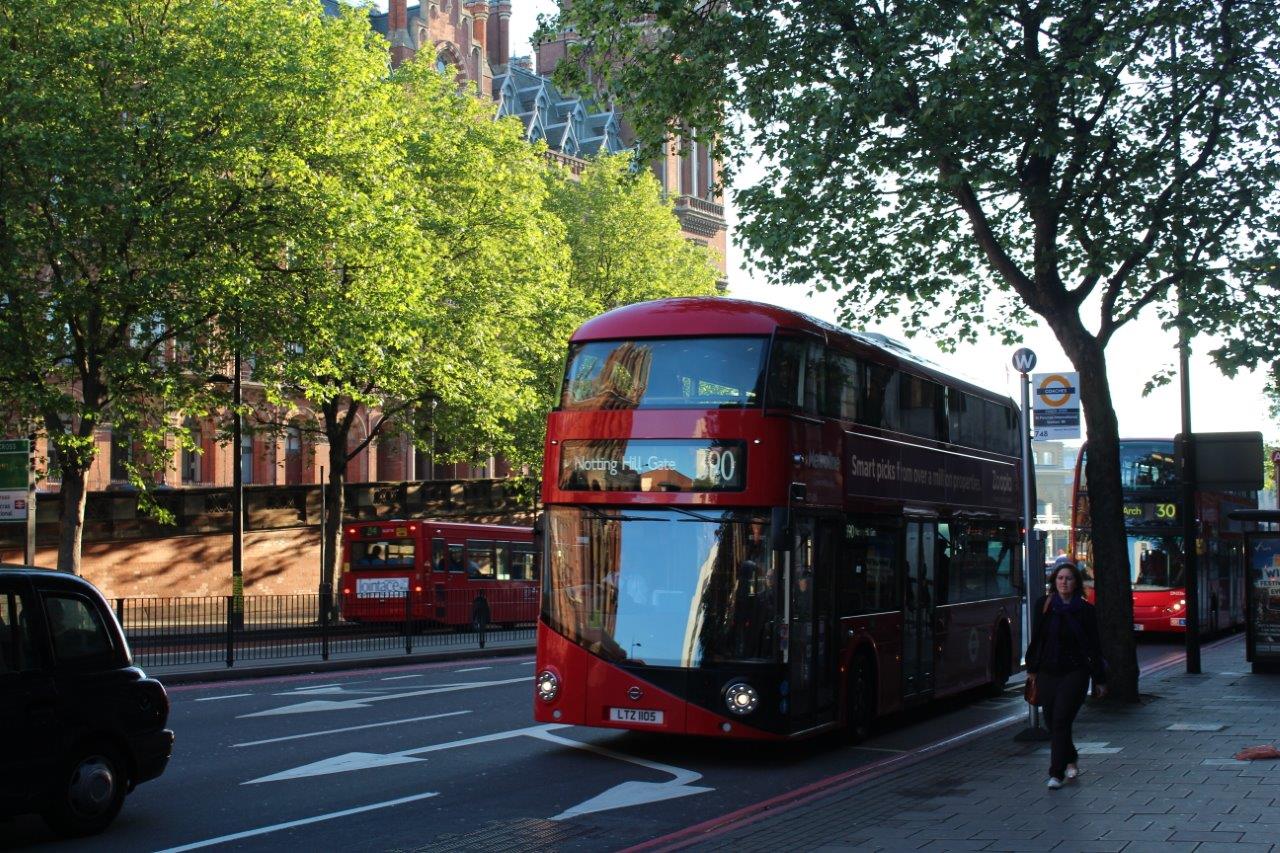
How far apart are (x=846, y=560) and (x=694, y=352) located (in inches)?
105

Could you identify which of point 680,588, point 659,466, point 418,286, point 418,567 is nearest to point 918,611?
point 680,588

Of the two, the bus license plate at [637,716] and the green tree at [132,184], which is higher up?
the green tree at [132,184]

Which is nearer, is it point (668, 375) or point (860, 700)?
point (668, 375)

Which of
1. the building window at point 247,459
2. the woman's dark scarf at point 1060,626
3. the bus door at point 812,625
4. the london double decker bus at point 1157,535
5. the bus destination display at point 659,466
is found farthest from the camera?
the building window at point 247,459

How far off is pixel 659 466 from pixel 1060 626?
358 cm

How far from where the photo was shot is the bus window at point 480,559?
127 feet

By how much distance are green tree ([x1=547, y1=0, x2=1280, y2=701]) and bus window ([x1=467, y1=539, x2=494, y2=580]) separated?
20966 millimetres

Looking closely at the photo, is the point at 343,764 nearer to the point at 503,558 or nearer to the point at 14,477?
the point at 14,477

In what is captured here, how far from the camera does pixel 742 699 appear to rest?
12.7 metres

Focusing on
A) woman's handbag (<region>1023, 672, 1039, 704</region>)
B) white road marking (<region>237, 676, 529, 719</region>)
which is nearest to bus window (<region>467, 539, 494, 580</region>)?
white road marking (<region>237, 676, 529, 719</region>)

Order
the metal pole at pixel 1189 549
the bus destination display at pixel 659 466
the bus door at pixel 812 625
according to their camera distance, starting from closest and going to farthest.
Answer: the bus destination display at pixel 659 466
the bus door at pixel 812 625
the metal pole at pixel 1189 549

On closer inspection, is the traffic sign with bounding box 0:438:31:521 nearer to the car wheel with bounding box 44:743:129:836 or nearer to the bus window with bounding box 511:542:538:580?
the car wheel with bounding box 44:743:129:836

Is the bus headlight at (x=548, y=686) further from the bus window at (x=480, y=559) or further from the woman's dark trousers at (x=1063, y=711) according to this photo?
the bus window at (x=480, y=559)

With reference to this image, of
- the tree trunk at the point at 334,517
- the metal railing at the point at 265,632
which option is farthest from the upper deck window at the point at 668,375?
the tree trunk at the point at 334,517
